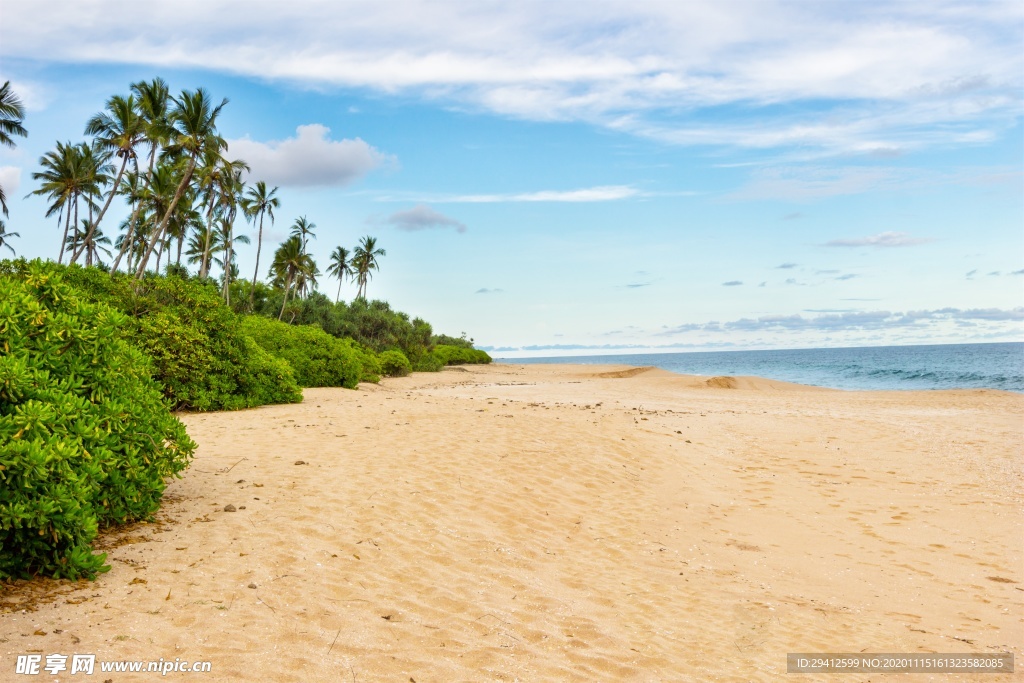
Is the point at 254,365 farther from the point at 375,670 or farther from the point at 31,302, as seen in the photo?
the point at 375,670

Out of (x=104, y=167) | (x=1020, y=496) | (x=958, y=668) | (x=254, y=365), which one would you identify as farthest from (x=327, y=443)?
(x=104, y=167)

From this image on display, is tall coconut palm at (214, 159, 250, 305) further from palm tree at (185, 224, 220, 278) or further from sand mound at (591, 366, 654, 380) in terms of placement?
sand mound at (591, 366, 654, 380)

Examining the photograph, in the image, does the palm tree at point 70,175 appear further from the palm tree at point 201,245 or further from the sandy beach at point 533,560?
the sandy beach at point 533,560

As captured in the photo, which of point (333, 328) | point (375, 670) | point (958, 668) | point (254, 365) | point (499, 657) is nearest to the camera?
point (375, 670)

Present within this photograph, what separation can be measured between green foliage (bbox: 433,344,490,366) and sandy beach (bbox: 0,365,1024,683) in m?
42.5

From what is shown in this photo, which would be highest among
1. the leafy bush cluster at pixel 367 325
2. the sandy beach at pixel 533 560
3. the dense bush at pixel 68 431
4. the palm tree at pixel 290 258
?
the palm tree at pixel 290 258

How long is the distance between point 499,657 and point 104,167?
54.6 meters

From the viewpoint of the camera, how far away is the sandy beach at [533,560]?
4.49m

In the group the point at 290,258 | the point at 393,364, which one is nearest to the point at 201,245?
the point at 290,258

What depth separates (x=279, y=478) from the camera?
8.06 metres

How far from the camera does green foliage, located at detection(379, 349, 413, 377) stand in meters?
36.7

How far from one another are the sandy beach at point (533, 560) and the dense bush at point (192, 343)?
59.6 inches

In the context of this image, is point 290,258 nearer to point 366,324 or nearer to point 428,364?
point 366,324

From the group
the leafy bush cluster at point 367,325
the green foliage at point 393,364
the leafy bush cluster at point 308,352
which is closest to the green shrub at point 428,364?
the leafy bush cluster at point 367,325
